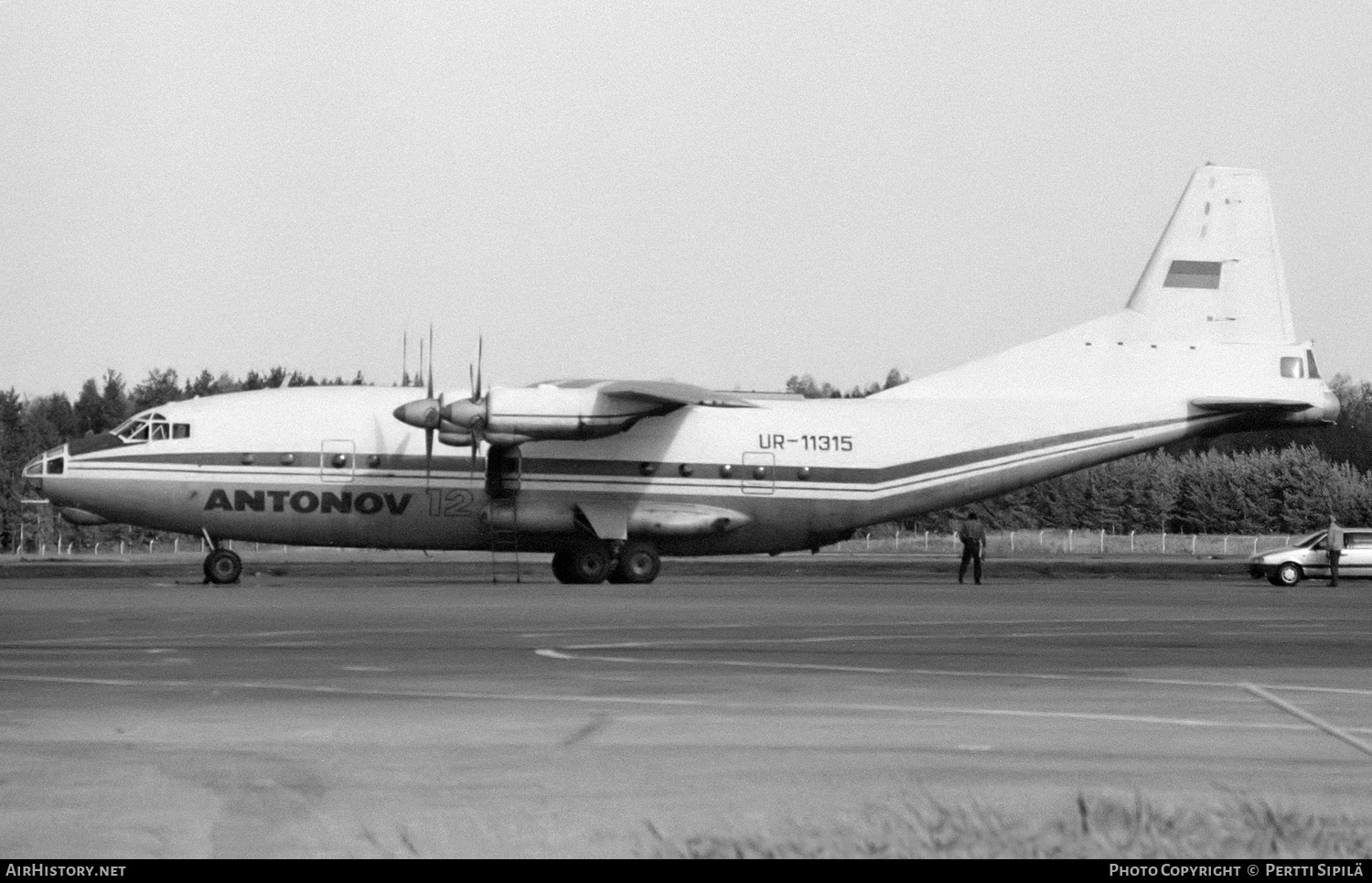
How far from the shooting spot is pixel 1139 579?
144ft

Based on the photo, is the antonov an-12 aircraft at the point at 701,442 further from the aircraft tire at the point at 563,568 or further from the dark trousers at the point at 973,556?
the dark trousers at the point at 973,556

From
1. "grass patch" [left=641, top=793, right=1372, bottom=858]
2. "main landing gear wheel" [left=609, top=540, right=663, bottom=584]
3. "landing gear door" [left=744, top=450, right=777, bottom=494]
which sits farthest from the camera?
"landing gear door" [left=744, top=450, right=777, bottom=494]

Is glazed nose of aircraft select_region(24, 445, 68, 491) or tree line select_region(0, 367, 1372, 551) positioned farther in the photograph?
tree line select_region(0, 367, 1372, 551)

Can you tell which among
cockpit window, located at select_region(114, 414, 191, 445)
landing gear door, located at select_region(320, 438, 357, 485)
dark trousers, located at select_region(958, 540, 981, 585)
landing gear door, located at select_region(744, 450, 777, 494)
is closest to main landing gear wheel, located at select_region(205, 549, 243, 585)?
landing gear door, located at select_region(320, 438, 357, 485)

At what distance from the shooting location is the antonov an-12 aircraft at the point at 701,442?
124ft

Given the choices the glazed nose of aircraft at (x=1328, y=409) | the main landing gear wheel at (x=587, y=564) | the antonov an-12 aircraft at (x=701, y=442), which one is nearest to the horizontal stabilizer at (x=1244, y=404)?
the antonov an-12 aircraft at (x=701, y=442)

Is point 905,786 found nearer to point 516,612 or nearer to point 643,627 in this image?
point 643,627

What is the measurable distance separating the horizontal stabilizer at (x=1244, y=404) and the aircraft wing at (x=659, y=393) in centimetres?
1158

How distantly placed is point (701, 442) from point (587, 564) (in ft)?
12.5

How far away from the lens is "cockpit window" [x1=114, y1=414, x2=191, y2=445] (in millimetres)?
37938

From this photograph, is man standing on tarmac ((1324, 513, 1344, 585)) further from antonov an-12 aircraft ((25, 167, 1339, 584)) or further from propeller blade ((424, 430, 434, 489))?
propeller blade ((424, 430, 434, 489))

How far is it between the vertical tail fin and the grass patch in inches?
1354

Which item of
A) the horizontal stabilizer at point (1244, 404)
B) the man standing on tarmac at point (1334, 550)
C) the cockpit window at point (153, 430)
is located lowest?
the man standing on tarmac at point (1334, 550)

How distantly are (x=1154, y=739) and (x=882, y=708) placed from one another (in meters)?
2.48
